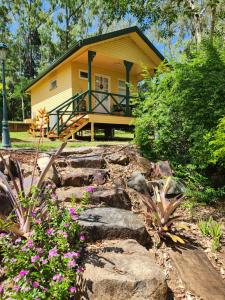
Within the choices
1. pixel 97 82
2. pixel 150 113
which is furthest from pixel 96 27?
pixel 150 113

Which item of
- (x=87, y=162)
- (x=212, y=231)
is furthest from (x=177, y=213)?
(x=87, y=162)

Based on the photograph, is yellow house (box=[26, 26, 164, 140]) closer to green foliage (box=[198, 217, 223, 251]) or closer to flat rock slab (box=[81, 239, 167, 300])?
green foliage (box=[198, 217, 223, 251])

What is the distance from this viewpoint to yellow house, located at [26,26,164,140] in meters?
10.9

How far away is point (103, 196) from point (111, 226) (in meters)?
0.70

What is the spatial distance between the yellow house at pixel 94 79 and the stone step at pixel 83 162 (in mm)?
5355

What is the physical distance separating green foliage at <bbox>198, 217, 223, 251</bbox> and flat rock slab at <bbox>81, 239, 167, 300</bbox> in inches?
40.2

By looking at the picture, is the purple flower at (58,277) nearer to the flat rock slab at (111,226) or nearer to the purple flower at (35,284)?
the purple flower at (35,284)

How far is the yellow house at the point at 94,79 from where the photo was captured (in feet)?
35.9

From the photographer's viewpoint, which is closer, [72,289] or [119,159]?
[72,289]

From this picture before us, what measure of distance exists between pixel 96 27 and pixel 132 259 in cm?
2938

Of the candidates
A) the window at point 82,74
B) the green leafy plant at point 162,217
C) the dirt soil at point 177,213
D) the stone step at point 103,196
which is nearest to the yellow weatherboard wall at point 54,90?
the window at point 82,74

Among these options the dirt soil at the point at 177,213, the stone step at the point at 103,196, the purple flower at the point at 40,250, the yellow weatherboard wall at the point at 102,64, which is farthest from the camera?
the yellow weatherboard wall at the point at 102,64

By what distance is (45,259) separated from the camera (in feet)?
7.23

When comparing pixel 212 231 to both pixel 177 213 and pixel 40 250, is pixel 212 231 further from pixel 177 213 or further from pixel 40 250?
pixel 40 250
